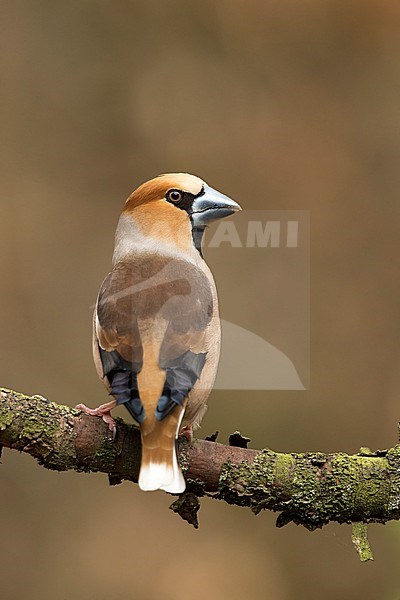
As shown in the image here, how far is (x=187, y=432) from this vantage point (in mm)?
1386

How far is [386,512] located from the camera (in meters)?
1.38

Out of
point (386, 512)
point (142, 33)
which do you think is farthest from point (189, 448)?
point (142, 33)

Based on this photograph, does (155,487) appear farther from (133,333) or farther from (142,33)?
(142,33)

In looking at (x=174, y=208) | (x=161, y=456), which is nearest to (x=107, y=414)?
(x=161, y=456)

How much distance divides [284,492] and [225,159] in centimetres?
133

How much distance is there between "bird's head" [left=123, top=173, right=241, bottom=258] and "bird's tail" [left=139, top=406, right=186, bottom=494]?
0.35 meters

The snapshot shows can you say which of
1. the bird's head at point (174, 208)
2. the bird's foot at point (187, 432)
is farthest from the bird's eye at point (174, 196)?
the bird's foot at point (187, 432)

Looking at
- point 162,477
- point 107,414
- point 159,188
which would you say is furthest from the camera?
point 159,188

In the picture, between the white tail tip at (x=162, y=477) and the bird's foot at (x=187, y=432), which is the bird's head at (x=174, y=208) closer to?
the bird's foot at (x=187, y=432)

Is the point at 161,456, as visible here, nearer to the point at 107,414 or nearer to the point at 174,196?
the point at 107,414

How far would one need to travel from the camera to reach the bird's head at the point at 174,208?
1518 millimetres

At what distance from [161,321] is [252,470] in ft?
0.78

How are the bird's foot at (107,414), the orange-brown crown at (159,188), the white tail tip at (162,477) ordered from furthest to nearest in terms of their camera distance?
1. the orange-brown crown at (159,188)
2. the bird's foot at (107,414)
3. the white tail tip at (162,477)

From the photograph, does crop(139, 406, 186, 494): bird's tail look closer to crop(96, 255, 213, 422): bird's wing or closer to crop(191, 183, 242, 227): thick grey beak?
crop(96, 255, 213, 422): bird's wing
